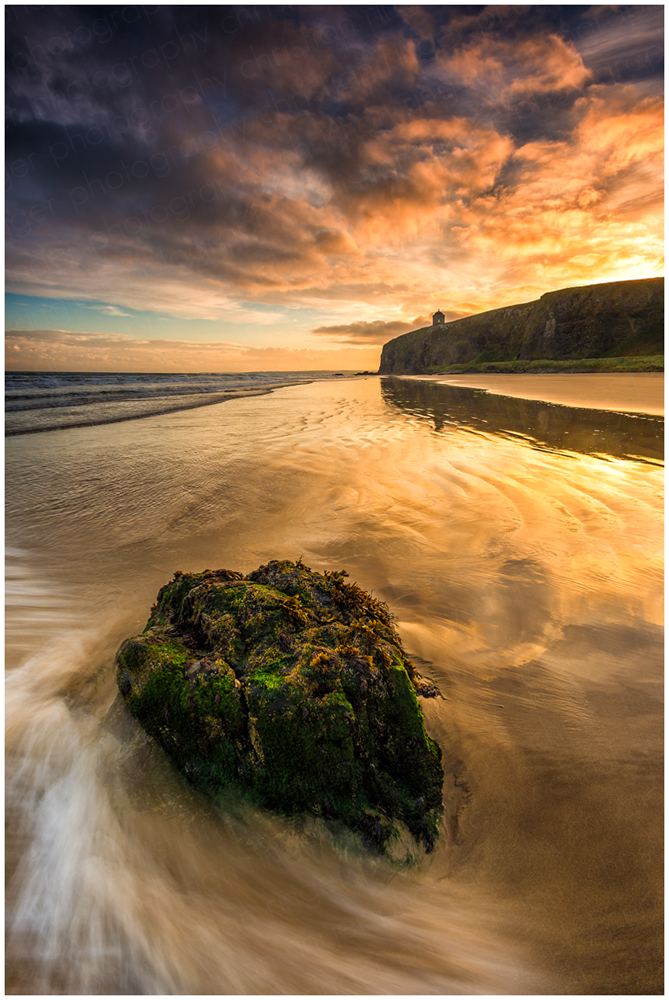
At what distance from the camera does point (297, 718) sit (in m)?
2.07

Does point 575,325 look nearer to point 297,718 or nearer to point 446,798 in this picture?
point 446,798

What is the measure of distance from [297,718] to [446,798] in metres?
1.09

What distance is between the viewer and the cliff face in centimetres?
7262

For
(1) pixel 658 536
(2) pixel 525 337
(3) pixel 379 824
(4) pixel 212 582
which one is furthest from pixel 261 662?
(2) pixel 525 337

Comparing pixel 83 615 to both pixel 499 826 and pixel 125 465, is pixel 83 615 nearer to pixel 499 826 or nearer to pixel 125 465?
pixel 499 826

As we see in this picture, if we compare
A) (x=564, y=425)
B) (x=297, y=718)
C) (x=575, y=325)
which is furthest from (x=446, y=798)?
(x=575, y=325)

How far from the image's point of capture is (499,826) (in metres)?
2.13

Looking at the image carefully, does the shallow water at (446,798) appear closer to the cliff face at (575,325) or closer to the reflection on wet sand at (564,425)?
the reflection on wet sand at (564,425)

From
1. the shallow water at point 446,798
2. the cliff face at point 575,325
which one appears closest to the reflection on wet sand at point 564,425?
the shallow water at point 446,798

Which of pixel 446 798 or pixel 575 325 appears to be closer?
pixel 446 798

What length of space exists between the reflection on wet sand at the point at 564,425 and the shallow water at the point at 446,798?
191 inches

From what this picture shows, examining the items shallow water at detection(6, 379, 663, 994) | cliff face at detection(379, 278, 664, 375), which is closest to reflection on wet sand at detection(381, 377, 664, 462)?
shallow water at detection(6, 379, 663, 994)

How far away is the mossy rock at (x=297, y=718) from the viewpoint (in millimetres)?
2066

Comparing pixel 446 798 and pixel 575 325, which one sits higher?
pixel 575 325
